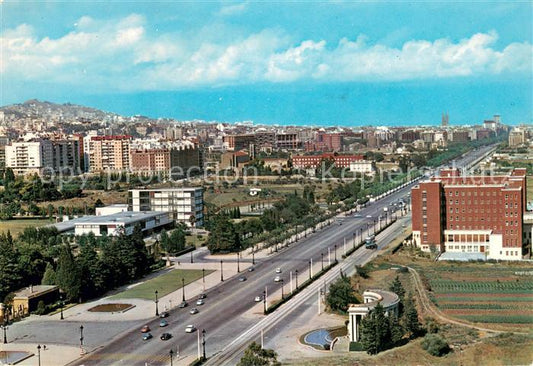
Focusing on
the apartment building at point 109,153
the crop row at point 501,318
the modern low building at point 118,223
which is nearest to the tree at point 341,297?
the crop row at point 501,318

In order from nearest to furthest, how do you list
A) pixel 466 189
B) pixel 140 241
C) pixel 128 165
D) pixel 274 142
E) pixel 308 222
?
pixel 140 241, pixel 466 189, pixel 308 222, pixel 128 165, pixel 274 142

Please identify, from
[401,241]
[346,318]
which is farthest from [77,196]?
[346,318]

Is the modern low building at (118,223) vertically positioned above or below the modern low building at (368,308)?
above

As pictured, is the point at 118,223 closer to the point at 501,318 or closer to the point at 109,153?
the point at 501,318

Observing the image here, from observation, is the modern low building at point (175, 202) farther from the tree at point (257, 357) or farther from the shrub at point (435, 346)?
the shrub at point (435, 346)

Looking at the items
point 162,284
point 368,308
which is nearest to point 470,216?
point 162,284

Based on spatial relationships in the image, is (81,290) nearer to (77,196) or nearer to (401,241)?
(401,241)

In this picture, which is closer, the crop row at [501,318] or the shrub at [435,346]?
the shrub at [435,346]
